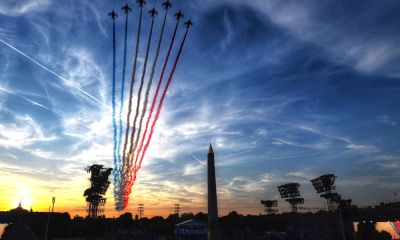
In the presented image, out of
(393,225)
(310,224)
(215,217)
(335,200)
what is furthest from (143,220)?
(215,217)

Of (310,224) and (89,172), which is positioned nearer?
(89,172)

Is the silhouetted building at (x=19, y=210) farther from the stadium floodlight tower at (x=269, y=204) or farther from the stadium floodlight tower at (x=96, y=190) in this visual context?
the stadium floodlight tower at (x=269, y=204)

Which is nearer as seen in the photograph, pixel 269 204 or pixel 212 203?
pixel 212 203

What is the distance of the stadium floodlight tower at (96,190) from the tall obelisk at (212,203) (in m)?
59.6

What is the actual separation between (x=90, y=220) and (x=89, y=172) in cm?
1655

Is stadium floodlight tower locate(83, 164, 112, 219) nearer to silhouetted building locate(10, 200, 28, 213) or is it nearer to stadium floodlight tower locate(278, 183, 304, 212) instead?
stadium floodlight tower locate(278, 183, 304, 212)

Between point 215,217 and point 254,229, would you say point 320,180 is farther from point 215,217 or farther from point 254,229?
point 215,217

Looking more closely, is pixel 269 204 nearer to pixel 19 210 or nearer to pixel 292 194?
pixel 292 194

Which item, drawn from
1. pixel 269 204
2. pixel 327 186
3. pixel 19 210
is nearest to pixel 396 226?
pixel 327 186

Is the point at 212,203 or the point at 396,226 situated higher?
the point at 212,203

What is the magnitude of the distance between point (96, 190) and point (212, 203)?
199 ft

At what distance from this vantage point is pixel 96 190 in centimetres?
7888

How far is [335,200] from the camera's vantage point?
72938mm

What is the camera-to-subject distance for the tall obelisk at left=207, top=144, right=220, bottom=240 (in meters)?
29.8
